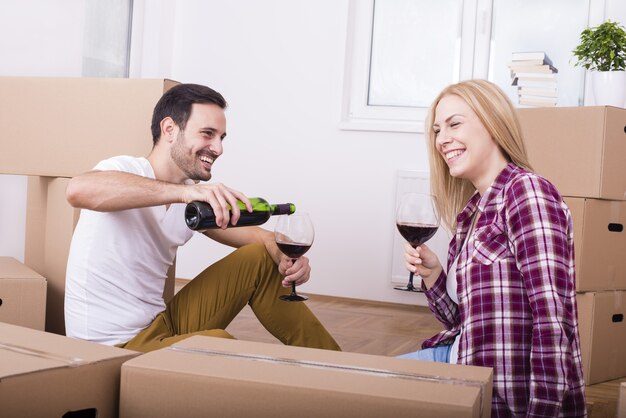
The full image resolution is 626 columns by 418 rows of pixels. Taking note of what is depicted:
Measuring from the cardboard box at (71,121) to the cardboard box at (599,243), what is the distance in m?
1.45

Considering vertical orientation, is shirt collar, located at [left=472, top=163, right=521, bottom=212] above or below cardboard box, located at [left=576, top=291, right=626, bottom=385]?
above

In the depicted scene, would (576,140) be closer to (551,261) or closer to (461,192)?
(461,192)

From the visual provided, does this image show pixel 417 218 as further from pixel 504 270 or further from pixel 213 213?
pixel 213 213

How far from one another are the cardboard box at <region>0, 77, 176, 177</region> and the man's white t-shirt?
393 mm

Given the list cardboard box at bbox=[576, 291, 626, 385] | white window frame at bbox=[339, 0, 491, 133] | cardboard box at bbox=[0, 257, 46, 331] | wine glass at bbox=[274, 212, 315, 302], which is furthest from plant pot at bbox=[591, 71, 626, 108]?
cardboard box at bbox=[0, 257, 46, 331]

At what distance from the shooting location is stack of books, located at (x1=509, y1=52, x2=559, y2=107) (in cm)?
343

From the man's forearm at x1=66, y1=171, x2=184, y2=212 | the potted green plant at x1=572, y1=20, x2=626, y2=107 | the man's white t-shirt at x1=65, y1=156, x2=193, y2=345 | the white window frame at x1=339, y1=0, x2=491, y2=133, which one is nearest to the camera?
the man's forearm at x1=66, y1=171, x2=184, y2=212

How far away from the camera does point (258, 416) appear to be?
0.78 m

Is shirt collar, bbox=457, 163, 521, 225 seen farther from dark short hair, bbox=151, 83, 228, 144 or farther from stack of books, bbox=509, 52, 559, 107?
stack of books, bbox=509, 52, 559, 107

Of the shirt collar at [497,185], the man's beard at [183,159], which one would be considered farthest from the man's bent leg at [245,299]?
the shirt collar at [497,185]

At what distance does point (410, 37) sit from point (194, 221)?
2.92 meters

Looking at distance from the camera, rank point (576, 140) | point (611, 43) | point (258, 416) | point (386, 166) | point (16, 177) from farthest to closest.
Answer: point (386, 166)
point (611, 43)
point (16, 177)
point (576, 140)
point (258, 416)

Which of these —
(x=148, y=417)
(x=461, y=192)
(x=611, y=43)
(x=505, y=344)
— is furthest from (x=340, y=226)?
(x=148, y=417)

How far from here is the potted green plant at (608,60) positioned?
2936mm
